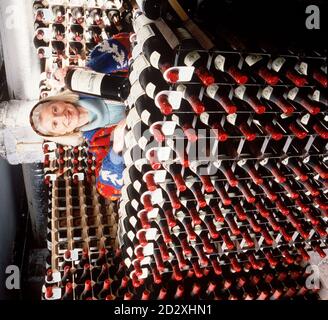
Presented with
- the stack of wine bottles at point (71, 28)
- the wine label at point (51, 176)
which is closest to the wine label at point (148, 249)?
the wine label at point (51, 176)

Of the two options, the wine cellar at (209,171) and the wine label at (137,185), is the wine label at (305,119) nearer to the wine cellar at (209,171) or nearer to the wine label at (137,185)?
the wine cellar at (209,171)

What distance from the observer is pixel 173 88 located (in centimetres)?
167

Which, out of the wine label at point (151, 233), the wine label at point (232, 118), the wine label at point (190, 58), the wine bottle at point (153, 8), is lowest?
the wine label at point (151, 233)

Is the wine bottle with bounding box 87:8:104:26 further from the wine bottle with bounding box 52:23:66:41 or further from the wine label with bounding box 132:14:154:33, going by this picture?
the wine label with bounding box 132:14:154:33

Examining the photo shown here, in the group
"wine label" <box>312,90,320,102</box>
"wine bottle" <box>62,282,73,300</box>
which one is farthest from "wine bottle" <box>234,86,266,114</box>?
"wine bottle" <box>62,282,73,300</box>

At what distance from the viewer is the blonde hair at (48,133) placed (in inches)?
115

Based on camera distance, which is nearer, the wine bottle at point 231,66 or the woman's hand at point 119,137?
the wine bottle at point 231,66

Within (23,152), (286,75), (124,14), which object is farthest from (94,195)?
(286,75)

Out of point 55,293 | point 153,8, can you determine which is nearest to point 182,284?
point 55,293

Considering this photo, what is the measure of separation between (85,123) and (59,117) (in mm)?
245

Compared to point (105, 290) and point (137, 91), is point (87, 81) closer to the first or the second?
point (137, 91)

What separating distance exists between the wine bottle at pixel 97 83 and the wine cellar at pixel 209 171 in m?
0.03

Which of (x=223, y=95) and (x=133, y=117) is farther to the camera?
(x=133, y=117)

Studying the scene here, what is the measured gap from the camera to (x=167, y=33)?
63.7 inches
